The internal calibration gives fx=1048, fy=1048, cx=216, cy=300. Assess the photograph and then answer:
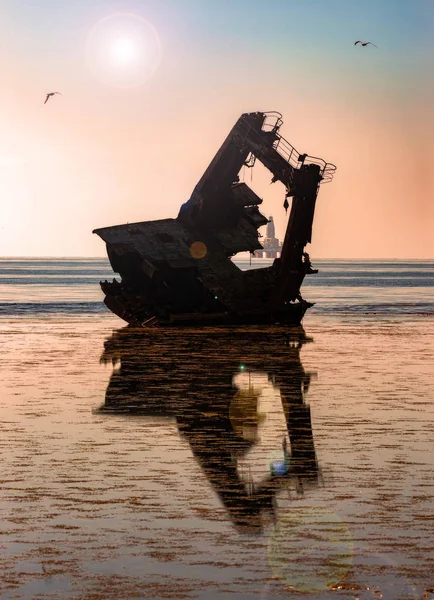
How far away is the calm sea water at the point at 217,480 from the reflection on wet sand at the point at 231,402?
0.18ft

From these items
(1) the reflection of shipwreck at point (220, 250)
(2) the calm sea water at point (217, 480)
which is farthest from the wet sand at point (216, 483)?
(1) the reflection of shipwreck at point (220, 250)

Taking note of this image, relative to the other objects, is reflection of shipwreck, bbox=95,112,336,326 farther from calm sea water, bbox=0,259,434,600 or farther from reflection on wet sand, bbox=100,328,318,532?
calm sea water, bbox=0,259,434,600

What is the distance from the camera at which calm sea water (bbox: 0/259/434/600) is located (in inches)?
378

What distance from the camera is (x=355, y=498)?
12.6 m

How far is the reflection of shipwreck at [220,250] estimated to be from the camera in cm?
4334

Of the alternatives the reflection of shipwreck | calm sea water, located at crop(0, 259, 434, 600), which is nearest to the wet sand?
calm sea water, located at crop(0, 259, 434, 600)

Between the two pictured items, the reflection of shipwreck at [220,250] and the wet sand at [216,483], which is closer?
the wet sand at [216,483]

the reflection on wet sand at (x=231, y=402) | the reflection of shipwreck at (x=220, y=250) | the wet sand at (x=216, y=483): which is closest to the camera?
the wet sand at (x=216, y=483)

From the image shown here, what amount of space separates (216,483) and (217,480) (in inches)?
7.1

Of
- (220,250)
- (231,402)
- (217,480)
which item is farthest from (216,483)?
(220,250)

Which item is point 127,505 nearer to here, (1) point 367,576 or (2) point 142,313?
(1) point 367,576

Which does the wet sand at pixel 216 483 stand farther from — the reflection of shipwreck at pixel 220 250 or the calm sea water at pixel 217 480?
the reflection of shipwreck at pixel 220 250

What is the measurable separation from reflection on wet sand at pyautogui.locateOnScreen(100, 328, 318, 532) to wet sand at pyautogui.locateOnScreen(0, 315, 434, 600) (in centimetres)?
5

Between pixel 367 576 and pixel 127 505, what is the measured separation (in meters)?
3.55
